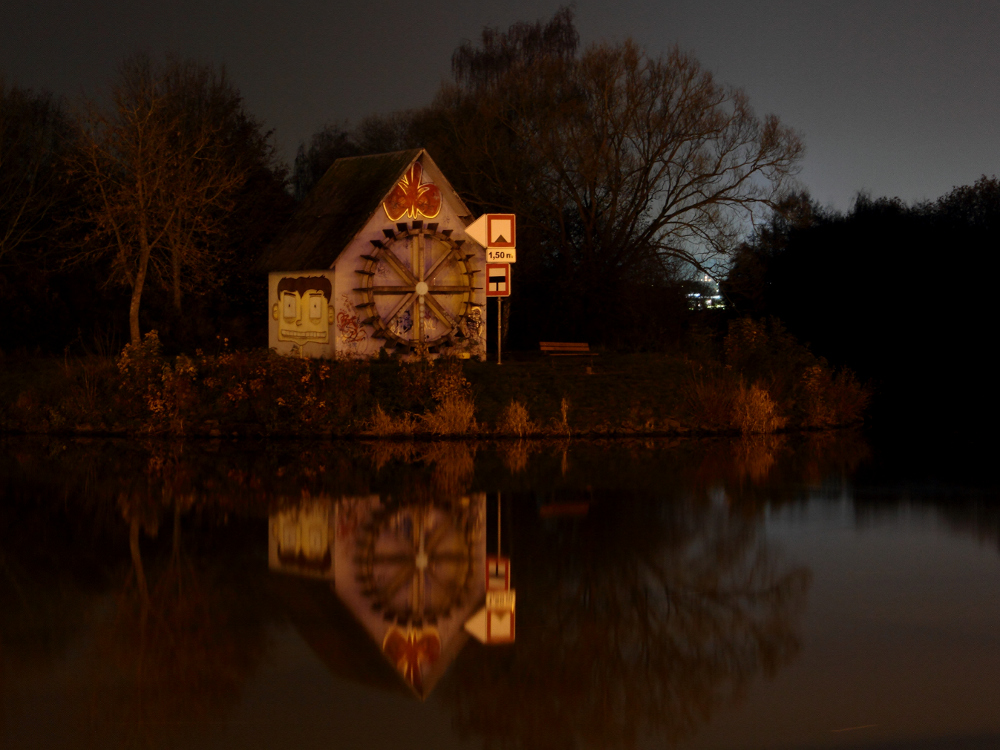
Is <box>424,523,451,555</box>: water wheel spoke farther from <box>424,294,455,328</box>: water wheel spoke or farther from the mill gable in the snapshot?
<box>424,294,455,328</box>: water wheel spoke

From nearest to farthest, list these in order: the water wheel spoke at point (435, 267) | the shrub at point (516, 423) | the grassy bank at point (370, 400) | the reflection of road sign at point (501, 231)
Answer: the shrub at point (516, 423) < the grassy bank at point (370, 400) < the reflection of road sign at point (501, 231) < the water wheel spoke at point (435, 267)

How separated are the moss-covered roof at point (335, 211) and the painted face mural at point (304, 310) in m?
0.52

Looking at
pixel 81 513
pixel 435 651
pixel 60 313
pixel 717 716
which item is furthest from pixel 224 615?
pixel 60 313

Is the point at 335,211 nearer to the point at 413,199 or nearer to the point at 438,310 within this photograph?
the point at 413,199

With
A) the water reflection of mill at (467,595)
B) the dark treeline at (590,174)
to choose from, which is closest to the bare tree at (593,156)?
the dark treeline at (590,174)

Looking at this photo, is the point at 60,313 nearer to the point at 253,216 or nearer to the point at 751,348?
the point at 253,216

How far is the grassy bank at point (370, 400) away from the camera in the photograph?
23.3 meters

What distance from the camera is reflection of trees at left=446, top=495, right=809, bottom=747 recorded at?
7086mm

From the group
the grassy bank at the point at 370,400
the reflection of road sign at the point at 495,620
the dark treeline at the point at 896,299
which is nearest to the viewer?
the reflection of road sign at the point at 495,620

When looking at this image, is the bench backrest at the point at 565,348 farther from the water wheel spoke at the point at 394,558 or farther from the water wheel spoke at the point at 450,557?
the water wheel spoke at the point at 394,558

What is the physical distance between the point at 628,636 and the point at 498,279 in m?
18.2

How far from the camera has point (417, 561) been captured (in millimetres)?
11453

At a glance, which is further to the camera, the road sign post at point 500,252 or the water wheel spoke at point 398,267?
the water wheel spoke at point 398,267

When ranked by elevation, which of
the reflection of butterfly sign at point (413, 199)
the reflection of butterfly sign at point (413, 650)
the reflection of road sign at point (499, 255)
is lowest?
the reflection of butterfly sign at point (413, 650)
